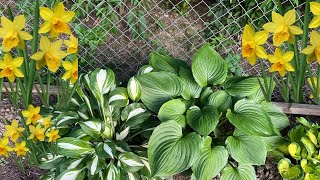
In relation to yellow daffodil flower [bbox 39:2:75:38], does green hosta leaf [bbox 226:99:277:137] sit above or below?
below

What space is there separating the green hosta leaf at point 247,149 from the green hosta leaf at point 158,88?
42 cm

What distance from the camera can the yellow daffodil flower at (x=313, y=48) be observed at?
4.89ft

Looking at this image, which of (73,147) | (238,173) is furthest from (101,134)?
(238,173)

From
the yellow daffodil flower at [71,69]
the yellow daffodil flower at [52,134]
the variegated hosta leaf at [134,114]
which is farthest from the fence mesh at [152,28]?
the yellow daffodil flower at [71,69]

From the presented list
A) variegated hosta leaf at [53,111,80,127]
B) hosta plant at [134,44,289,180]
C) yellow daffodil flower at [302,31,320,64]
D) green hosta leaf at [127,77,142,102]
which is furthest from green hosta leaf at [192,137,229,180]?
yellow daffodil flower at [302,31,320,64]

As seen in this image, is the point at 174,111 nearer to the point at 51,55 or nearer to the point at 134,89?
the point at 134,89

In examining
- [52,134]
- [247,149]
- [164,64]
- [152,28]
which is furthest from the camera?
[152,28]

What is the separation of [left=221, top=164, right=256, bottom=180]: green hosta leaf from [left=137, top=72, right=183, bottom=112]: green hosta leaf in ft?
1.71

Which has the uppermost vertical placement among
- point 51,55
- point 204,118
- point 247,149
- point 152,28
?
point 51,55

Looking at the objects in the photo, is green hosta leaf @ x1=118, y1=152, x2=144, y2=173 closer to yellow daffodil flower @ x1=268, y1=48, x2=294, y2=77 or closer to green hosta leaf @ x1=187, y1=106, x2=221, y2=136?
A: green hosta leaf @ x1=187, y1=106, x2=221, y2=136

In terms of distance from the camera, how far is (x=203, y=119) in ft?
7.57

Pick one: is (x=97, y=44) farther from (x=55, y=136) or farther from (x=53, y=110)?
(x=55, y=136)

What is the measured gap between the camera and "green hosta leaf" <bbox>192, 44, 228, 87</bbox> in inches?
98.6

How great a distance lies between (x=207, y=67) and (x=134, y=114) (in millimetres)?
508
